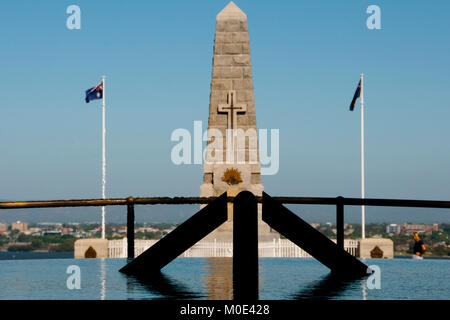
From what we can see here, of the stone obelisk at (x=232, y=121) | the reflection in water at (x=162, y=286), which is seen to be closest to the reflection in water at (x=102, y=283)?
the reflection in water at (x=162, y=286)

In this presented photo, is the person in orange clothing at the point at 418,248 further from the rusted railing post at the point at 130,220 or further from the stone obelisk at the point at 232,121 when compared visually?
the rusted railing post at the point at 130,220

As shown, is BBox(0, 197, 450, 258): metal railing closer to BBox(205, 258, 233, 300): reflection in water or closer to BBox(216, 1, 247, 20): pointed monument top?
BBox(205, 258, 233, 300): reflection in water

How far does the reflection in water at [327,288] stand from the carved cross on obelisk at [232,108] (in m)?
21.7

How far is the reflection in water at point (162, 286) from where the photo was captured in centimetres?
425

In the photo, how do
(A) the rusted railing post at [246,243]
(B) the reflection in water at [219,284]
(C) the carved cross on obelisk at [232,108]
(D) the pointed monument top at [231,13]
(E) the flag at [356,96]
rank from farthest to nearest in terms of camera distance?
(D) the pointed monument top at [231,13]
(E) the flag at [356,96]
(C) the carved cross on obelisk at [232,108]
(B) the reflection in water at [219,284]
(A) the rusted railing post at [246,243]

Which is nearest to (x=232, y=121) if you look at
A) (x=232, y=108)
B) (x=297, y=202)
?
(x=232, y=108)

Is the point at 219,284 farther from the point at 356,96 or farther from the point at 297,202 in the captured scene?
the point at 356,96

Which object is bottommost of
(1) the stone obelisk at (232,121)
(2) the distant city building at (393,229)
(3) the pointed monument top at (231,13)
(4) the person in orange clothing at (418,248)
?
(4) the person in orange clothing at (418,248)

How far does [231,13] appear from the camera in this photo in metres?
28.2

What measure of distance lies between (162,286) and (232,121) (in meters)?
22.8

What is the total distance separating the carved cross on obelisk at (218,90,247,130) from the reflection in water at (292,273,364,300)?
21723 millimetres

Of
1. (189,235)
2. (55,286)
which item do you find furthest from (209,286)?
(55,286)

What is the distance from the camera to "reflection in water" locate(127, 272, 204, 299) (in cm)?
425

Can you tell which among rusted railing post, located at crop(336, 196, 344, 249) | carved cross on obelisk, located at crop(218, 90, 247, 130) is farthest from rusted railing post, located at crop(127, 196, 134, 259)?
carved cross on obelisk, located at crop(218, 90, 247, 130)
